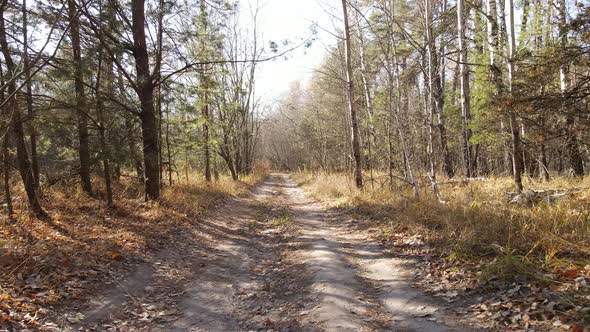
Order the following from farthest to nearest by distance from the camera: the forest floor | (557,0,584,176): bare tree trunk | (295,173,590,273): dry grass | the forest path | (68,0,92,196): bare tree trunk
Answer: (68,0,92,196): bare tree trunk → (557,0,584,176): bare tree trunk → (295,173,590,273): dry grass → the forest path → the forest floor

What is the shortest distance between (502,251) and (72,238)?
6.74 m

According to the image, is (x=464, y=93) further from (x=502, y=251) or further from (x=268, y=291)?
(x=268, y=291)

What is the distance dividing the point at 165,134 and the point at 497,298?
35.9 ft

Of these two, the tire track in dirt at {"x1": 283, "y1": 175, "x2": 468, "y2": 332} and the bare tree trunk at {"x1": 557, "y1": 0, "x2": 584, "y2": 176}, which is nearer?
the tire track in dirt at {"x1": 283, "y1": 175, "x2": 468, "y2": 332}

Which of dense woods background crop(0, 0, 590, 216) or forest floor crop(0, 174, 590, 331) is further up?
dense woods background crop(0, 0, 590, 216)

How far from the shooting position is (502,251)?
4633 mm

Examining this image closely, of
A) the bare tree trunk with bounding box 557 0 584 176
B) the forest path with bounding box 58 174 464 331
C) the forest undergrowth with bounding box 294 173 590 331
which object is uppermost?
the bare tree trunk with bounding box 557 0 584 176

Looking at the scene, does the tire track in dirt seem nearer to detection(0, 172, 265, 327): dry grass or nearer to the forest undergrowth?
the forest undergrowth

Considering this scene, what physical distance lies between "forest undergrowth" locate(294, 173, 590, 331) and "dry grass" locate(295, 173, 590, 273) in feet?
0.04

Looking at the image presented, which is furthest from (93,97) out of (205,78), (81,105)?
(205,78)

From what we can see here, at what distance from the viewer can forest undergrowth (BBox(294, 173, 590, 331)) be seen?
3578mm

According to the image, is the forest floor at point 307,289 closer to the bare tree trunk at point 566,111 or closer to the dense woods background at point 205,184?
the dense woods background at point 205,184

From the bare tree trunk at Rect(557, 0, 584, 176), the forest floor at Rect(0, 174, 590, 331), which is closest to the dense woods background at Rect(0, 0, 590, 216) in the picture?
the bare tree trunk at Rect(557, 0, 584, 176)

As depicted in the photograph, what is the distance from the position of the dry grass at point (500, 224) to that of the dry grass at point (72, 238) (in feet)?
16.1
